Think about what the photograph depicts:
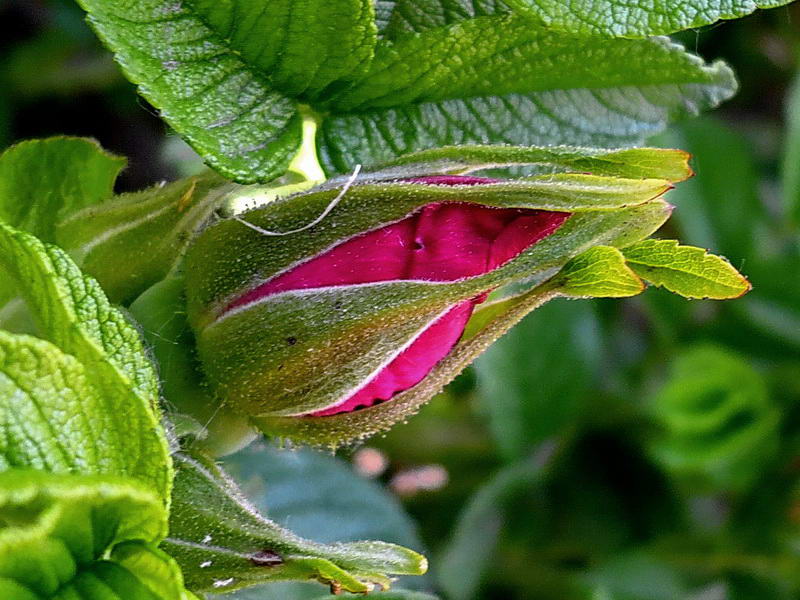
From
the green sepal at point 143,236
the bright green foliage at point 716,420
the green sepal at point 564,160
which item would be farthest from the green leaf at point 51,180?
the bright green foliage at point 716,420

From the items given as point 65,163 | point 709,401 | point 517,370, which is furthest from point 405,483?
point 65,163

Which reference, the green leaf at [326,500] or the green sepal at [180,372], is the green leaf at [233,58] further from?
the green leaf at [326,500]

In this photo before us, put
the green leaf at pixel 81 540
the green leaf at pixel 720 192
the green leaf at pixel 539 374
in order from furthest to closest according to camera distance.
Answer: the green leaf at pixel 720 192 < the green leaf at pixel 539 374 < the green leaf at pixel 81 540

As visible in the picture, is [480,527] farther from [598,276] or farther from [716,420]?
[598,276]

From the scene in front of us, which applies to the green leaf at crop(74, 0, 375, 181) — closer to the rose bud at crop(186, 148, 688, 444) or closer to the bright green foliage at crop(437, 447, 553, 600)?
the rose bud at crop(186, 148, 688, 444)

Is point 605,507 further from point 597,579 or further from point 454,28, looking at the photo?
point 454,28

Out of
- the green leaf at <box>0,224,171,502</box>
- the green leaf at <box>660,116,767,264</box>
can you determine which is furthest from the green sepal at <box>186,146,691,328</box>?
the green leaf at <box>660,116,767,264</box>

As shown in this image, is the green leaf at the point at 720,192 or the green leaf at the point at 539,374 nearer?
the green leaf at the point at 539,374
